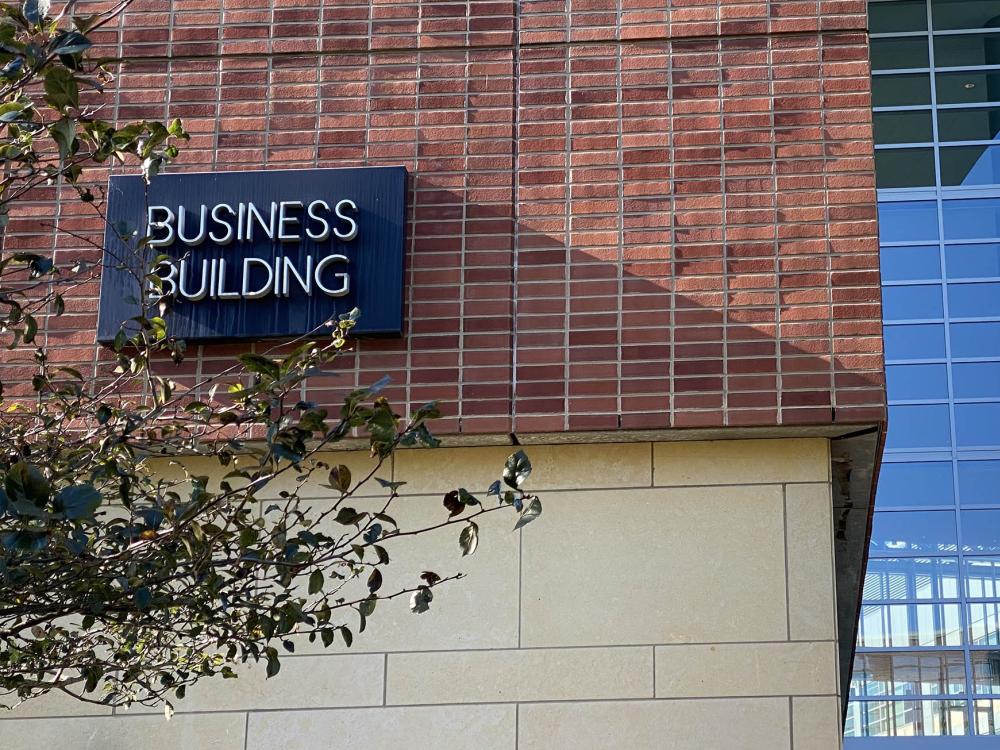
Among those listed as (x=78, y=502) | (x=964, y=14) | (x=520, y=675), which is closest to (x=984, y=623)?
(x=964, y=14)

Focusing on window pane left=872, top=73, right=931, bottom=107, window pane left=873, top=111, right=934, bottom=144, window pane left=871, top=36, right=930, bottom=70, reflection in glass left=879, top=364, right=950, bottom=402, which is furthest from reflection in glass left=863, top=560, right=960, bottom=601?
window pane left=871, top=36, right=930, bottom=70

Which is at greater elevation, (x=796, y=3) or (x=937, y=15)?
(x=937, y=15)

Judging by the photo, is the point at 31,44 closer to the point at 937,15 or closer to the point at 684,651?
the point at 684,651

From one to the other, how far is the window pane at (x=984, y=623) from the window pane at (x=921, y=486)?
5.43 ft

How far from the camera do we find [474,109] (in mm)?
6484

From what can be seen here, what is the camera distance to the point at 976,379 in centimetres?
2267

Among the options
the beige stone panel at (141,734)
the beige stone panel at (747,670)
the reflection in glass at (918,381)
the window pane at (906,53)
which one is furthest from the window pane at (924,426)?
the beige stone panel at (141,734)

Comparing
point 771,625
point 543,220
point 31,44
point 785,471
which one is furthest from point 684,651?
point 31,44

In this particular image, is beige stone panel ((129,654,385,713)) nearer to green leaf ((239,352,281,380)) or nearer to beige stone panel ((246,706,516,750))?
beige stone panel ((246,706,516,750))

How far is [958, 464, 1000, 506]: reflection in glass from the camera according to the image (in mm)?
22375

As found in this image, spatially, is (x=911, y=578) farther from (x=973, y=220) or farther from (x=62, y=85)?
(x=62, y=85)

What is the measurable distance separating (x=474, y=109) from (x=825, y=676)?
285 centimetres

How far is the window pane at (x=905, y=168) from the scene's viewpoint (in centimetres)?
2273

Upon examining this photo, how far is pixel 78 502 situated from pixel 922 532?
68.2 ft
